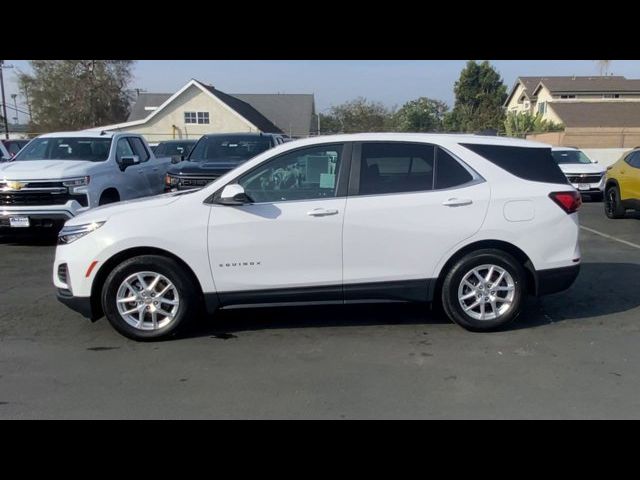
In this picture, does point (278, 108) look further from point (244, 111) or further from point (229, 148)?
point (229, 148)

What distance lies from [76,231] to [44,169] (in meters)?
4.94

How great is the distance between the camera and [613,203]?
40.0 ft

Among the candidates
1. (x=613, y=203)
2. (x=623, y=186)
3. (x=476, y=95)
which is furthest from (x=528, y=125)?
(x=623, y=186)

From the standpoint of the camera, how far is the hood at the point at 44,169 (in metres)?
8.88

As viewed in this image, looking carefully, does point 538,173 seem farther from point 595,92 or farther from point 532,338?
point 595,92

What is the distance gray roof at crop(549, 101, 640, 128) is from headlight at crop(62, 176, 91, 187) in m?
37.5

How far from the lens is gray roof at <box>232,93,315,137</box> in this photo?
52469mm

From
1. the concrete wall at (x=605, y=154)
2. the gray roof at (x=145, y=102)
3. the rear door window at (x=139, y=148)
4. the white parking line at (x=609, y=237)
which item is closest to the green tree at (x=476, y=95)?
the concrete wall at (x=605, y=154)

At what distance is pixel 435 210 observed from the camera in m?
4.88

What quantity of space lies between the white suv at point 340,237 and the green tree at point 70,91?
53.1 m

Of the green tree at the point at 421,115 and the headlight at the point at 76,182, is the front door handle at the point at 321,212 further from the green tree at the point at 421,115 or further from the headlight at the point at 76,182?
the green tree at the point at 421,115

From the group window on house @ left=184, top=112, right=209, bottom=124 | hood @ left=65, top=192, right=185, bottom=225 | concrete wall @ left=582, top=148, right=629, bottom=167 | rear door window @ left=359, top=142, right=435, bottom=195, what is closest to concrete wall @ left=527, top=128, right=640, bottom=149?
concrete wall @ left=582, top=148, right=629, bottom=167
